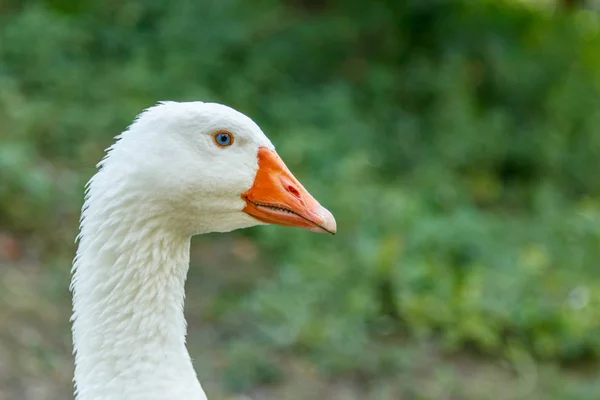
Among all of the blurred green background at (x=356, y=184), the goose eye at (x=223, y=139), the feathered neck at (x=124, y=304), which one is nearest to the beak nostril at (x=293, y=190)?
the goose eye at (x=223, y=139)

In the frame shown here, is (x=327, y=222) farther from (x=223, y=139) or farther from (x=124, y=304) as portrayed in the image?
(x=124, y=304)

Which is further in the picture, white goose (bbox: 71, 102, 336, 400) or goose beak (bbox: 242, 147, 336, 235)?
goose beak (bbox: 242, 147, 336, 235)

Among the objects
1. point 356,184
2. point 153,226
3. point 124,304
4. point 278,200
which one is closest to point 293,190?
point 278,200

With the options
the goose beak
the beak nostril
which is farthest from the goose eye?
the beak nostril

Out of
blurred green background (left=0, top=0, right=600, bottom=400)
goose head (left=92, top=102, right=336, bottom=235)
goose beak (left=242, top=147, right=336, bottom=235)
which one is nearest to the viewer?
goose head (left=92, top=102, right=336, bottom=235)

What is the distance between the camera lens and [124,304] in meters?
2.81

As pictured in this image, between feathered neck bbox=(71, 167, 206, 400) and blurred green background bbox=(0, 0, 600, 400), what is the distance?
2.58 m

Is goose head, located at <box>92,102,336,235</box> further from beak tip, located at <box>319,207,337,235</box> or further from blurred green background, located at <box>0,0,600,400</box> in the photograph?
blurred green background, located at <box>0,0,600,400</box>

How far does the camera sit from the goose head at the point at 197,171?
2717 millimetres

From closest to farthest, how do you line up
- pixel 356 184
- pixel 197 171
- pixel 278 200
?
pixel 197 171, pixel 278 200, pixel 356 184

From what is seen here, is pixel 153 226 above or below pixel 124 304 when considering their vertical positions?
above

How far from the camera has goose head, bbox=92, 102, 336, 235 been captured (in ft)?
8.91

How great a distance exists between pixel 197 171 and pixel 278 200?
0.30 metres

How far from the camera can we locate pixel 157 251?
282 cm
